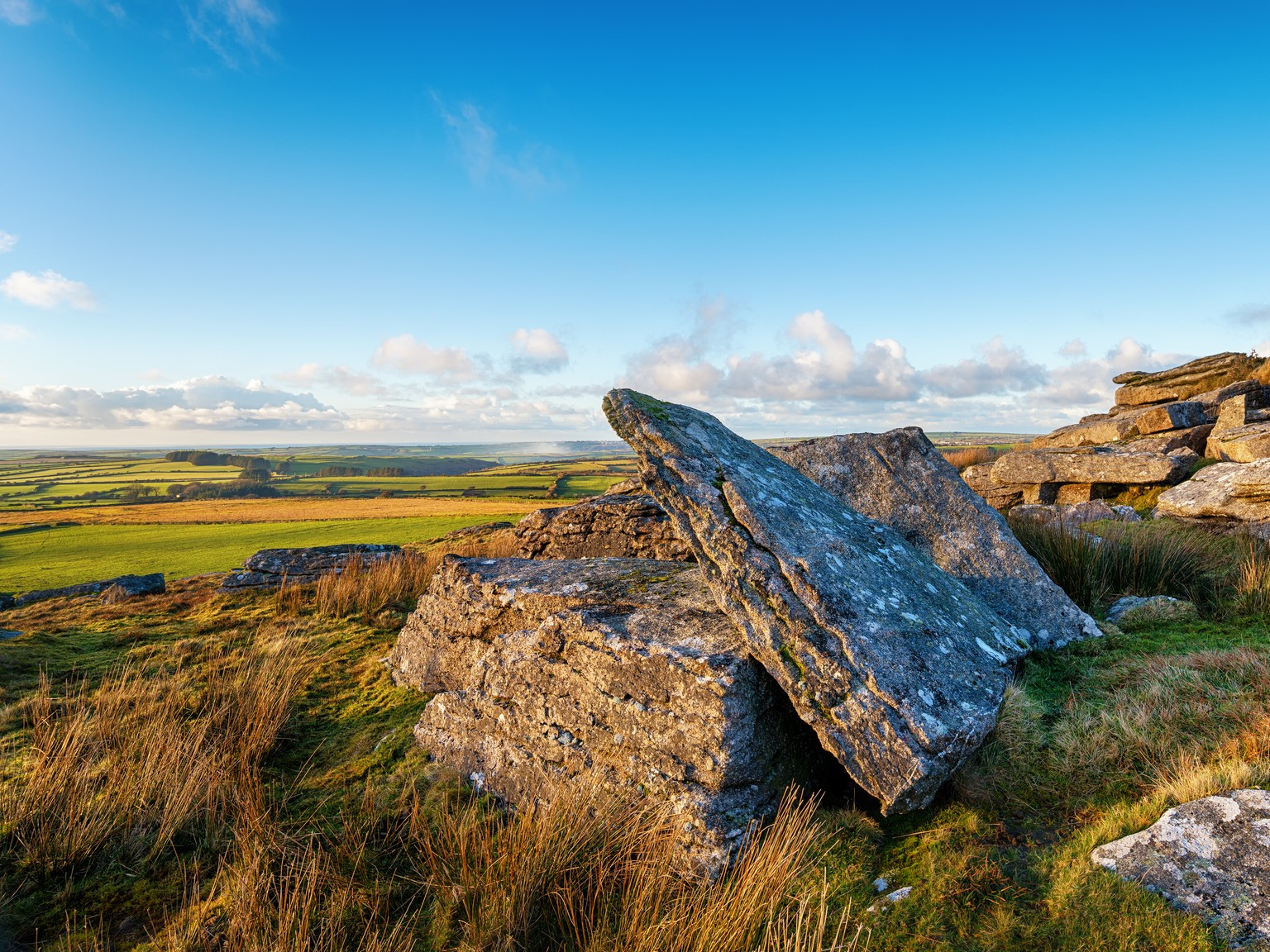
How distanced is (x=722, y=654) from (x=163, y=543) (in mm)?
27663

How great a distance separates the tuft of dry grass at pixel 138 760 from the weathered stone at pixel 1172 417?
70.6 feet

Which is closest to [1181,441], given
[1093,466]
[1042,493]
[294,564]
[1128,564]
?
[1093,466]

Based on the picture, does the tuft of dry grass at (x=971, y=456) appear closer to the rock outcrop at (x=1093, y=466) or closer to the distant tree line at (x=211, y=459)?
the rock outcrop at (x=1093, y=466)

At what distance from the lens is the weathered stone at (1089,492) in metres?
13.7

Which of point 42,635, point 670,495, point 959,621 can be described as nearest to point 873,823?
point 959,621

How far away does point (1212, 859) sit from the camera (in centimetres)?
274

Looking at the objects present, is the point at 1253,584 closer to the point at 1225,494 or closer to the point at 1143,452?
the point at 1225,494

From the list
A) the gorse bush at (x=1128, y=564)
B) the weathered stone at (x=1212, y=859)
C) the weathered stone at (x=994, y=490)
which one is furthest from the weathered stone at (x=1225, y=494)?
the weathered stone at (x=1212, y=859)

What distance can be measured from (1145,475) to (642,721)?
48.3 feet

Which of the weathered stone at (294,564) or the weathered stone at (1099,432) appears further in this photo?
the weathered stone at (1099,432)

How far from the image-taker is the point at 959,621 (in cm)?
507

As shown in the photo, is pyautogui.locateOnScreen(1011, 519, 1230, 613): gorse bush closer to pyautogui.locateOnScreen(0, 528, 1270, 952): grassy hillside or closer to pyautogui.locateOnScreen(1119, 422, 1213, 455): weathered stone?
pyautogui.locateOnScreen(0, 528, 1270, 952): grassy hillside

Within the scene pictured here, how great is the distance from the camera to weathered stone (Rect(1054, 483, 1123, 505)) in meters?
13.7

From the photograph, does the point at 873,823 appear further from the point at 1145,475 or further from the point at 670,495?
the point at 1145,475
